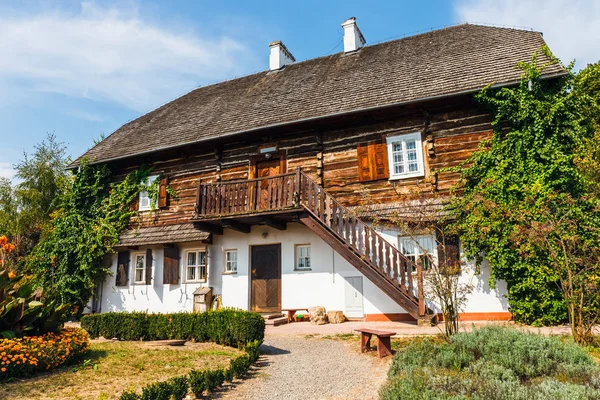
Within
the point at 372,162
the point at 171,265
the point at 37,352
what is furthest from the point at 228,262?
the point at 37,352

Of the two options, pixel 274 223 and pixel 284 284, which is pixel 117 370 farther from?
pixel 284 284

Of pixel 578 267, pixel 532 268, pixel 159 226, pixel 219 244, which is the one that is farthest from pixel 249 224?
pixel 578 267

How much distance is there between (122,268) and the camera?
16797 mm

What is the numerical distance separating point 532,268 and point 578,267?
95 cm

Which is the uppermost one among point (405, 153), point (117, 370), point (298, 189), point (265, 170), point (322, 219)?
point (265, 170)

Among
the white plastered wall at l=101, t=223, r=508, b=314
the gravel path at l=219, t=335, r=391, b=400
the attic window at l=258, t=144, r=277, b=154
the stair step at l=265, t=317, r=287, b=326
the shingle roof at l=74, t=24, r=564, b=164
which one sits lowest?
the gravel path at l=219, t=335, r=391, b=400

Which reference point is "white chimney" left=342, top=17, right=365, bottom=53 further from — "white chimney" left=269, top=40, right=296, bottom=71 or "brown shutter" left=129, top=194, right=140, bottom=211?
"brown shutter" left=129, top=194, right=140, bottom=211

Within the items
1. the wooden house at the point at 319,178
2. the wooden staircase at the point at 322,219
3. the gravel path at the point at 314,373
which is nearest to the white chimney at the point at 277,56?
the wooden house at the point at 319,178

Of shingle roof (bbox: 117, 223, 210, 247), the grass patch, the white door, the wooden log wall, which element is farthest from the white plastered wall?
the grass patch

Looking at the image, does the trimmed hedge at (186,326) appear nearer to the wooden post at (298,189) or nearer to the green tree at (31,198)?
the wooden post at (298,189)

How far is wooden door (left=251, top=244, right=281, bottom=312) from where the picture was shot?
14.3m

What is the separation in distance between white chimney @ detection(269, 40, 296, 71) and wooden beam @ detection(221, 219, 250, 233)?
8.97 m

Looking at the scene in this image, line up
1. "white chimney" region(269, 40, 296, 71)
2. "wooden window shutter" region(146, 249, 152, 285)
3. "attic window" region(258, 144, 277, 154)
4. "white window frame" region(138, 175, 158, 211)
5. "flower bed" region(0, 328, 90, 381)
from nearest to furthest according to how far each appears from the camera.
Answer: "flower bed" region(0, 328, 90, 381)
"attic window" region(258, 144, 277, 154)
"wooden window shutter" region(146, 249, 152, 285)
"white window frame" region(138, 175, 158, 211)
"white chimney" region(269, 40, 296, 71)

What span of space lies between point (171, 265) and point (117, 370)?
28.1ft
